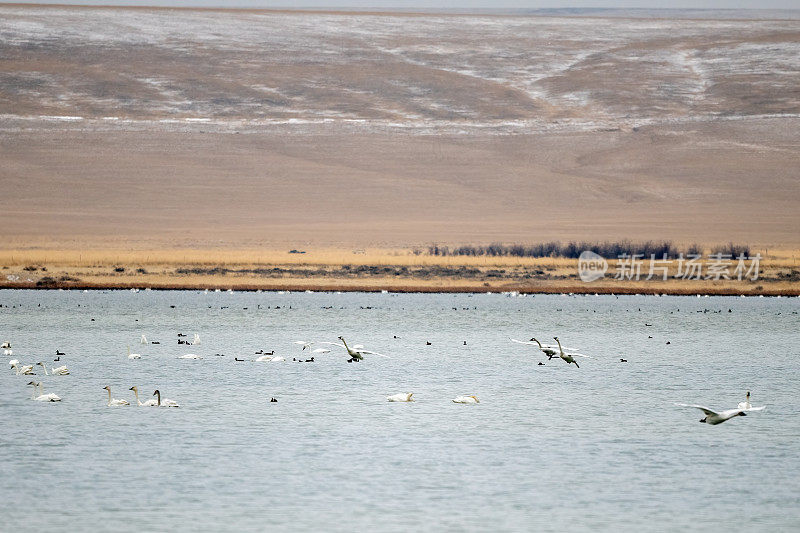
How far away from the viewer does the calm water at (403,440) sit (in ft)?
46.8

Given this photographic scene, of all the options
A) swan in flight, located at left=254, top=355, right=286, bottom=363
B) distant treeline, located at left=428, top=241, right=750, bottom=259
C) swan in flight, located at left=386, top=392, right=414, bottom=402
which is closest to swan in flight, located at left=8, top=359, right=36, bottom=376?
swan in flight, located at left=254, top=355, right=286, bottom=363

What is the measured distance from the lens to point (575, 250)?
77.1 metres

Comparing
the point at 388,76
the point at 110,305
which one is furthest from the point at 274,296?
the point at 388,76

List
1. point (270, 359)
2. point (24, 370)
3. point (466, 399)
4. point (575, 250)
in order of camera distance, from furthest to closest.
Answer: point (575, 250)
point (270, 359)
point (24, 370)
point (466, 399)

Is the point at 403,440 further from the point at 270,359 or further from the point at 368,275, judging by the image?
the point at 368,275

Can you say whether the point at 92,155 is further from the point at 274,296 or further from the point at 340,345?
the point at 340,345

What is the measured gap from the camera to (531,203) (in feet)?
333

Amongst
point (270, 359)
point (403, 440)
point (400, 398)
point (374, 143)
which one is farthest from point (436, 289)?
point (374, 143)

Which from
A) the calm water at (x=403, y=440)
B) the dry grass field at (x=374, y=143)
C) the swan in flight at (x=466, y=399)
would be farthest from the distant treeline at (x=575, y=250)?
the swan in flight at (x=466, y=399)

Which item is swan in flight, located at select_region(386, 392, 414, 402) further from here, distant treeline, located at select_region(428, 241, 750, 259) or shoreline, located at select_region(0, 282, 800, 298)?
distant treeline, located at select_region(428, 241, 750, 259)

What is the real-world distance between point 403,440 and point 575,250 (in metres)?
59.6

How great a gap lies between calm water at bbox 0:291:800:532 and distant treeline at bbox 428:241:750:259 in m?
39.4

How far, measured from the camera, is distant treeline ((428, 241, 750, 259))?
7662 cm

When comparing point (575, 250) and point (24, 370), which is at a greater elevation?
point (24, 370)
